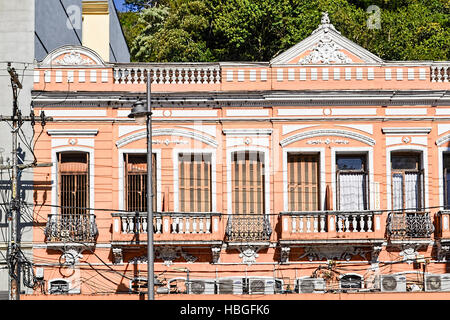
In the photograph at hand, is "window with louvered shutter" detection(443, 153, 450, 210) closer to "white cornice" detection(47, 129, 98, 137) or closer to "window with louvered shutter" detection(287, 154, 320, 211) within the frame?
"window with louvered shutter" detection(287, 154, 320, 211)

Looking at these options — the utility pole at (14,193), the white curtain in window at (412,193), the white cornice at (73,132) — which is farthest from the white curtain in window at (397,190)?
the utility pole at (14,193)

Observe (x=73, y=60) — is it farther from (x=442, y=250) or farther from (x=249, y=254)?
(x=442, y=250)

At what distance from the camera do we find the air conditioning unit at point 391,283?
25.0 metres

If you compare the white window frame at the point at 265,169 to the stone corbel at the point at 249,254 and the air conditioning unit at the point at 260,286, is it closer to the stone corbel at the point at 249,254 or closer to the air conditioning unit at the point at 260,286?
the stone corbel at the point at 249,254

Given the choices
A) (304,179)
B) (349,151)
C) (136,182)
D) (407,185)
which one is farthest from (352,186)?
(136,182)

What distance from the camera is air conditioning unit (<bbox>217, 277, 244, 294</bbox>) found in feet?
83.6

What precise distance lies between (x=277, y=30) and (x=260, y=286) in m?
15.8

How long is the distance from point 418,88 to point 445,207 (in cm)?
375

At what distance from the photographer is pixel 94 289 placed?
25578 mm

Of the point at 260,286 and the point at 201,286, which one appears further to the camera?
the point at 201,286

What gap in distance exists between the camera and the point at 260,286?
2508 centimetres

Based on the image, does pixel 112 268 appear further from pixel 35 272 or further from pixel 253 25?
pixel 253 25

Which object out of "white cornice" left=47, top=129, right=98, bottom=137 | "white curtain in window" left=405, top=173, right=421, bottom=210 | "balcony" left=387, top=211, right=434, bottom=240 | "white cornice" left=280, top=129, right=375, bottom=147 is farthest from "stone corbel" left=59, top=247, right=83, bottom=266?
"white curtain in window" left=405, top=173, right=421, bottom=210

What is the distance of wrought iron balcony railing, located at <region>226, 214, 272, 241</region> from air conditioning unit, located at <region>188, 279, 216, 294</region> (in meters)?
1.43
